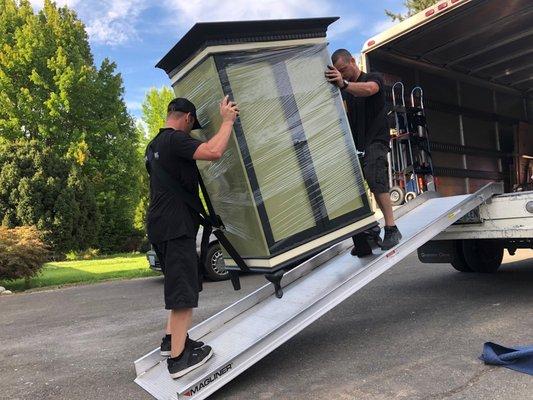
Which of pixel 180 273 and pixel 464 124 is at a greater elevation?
pixel 464 124

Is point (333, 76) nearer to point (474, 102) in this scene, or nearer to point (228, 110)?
point (228, 110)

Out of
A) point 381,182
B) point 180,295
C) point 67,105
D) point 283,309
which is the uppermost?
point 67,105

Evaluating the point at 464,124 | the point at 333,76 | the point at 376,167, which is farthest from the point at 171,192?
the point at 464,124

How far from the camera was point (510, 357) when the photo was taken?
333 centimetres

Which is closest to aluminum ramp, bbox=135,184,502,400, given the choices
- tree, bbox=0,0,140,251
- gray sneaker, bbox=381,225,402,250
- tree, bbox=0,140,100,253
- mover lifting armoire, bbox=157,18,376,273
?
gray sneaker, bbox=381,225,402,250

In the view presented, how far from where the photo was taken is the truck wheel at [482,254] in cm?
636

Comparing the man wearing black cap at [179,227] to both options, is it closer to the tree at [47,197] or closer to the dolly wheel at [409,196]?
the dolly wheel at [409,196]

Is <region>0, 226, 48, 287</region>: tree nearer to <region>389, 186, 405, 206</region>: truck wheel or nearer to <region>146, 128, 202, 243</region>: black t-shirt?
<region>389, 186, 405, 206</region>: truck wheel

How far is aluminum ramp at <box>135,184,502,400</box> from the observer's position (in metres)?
3.27

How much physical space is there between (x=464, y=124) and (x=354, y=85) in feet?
12.7

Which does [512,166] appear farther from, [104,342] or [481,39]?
[104,342]

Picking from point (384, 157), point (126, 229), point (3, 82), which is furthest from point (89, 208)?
point (384, 157)

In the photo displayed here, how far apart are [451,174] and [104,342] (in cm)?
493

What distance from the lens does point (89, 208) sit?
20.9 metres
